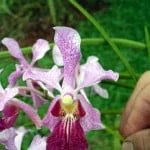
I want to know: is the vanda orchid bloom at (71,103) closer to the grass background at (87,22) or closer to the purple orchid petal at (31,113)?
the purple orchid petal at (31,113)

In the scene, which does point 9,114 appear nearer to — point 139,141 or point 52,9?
point 139,141

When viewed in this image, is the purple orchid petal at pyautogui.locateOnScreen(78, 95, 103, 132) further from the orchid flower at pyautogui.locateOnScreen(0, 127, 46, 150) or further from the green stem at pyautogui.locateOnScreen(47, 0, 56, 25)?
the green stem at pyautogui.locateOnScreen(47, 0, 56, 25)

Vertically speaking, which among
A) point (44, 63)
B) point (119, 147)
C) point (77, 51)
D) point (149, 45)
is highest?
point (77, 51)

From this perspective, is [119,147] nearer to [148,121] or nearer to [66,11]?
[148,121]

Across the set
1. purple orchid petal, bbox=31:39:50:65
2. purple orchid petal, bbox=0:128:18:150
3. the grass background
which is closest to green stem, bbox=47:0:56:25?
the grass background

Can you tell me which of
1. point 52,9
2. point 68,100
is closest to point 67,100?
point 68,100

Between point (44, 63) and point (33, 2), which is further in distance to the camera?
point (33, 2)

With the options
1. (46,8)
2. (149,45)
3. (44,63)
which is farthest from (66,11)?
(149,45)
